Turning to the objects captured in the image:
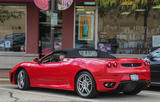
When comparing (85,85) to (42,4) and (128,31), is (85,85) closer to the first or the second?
(42,4)

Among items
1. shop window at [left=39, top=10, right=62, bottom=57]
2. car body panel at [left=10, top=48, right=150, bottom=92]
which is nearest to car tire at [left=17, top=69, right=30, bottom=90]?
car body panel at [left=10, top=48, right=150, bottom=92]

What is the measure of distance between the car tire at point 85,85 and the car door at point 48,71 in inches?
31.3

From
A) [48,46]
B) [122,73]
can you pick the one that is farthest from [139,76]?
[48,46]

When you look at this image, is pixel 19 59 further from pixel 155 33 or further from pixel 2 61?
pixel 155 33

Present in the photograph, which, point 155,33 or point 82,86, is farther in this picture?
point 155,33

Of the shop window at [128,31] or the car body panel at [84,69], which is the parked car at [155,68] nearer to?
the car body panel at [84,69]

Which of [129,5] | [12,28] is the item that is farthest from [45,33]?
[129,5]

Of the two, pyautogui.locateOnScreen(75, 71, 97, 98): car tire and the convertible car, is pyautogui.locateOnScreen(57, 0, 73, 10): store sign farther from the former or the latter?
pyautogui.locateOnScreen(75, 71, 97, 98): car tire

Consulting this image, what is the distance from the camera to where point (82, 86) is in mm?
7332

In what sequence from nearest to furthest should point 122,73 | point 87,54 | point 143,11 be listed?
1. point 122,73
2. point 87,54
3. point 143,11

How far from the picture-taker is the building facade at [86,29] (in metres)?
15.6

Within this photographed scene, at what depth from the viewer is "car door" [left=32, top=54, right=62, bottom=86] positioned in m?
8.08

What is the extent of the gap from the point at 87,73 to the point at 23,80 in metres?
2.67

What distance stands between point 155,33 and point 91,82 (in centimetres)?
950
